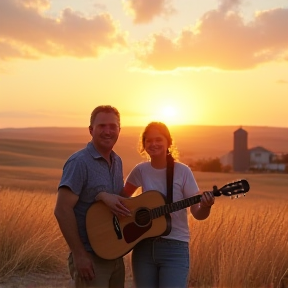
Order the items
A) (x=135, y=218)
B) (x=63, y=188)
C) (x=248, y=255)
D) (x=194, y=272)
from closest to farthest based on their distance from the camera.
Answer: (x=63, y=188) → (x=135, y=218) → (x=248, y=255) → (x=194, y=272)

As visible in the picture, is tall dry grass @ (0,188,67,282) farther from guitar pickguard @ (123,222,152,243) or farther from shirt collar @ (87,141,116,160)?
shirt collar @ (87,141,116,160)

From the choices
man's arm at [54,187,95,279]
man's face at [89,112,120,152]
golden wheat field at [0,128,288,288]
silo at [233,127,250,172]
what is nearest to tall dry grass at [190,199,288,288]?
golden wheat field at [0,128,288,288]

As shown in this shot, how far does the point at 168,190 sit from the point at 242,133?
2581 inches

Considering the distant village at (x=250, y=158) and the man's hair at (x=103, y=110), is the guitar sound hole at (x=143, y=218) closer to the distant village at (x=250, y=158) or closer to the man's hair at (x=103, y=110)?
the man's hair at (x=103, y=110)

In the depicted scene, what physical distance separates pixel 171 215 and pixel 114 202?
416 millimetres

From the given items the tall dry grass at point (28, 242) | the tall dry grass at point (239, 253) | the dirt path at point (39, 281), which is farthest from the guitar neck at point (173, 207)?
the tall dry grass at point (28, 242)

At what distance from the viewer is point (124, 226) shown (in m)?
4.18

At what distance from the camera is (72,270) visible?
4.09m

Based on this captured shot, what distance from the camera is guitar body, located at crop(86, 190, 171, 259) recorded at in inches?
159

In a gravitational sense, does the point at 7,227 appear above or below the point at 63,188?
below

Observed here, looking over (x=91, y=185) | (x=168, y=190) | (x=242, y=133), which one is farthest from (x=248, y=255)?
(x=242, y=133)

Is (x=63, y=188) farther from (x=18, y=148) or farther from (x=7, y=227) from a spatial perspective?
(x=18, y=148)

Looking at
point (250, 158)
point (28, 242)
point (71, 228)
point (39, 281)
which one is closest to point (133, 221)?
point (71, 228)

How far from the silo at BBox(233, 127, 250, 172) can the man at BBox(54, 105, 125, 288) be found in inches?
2571
